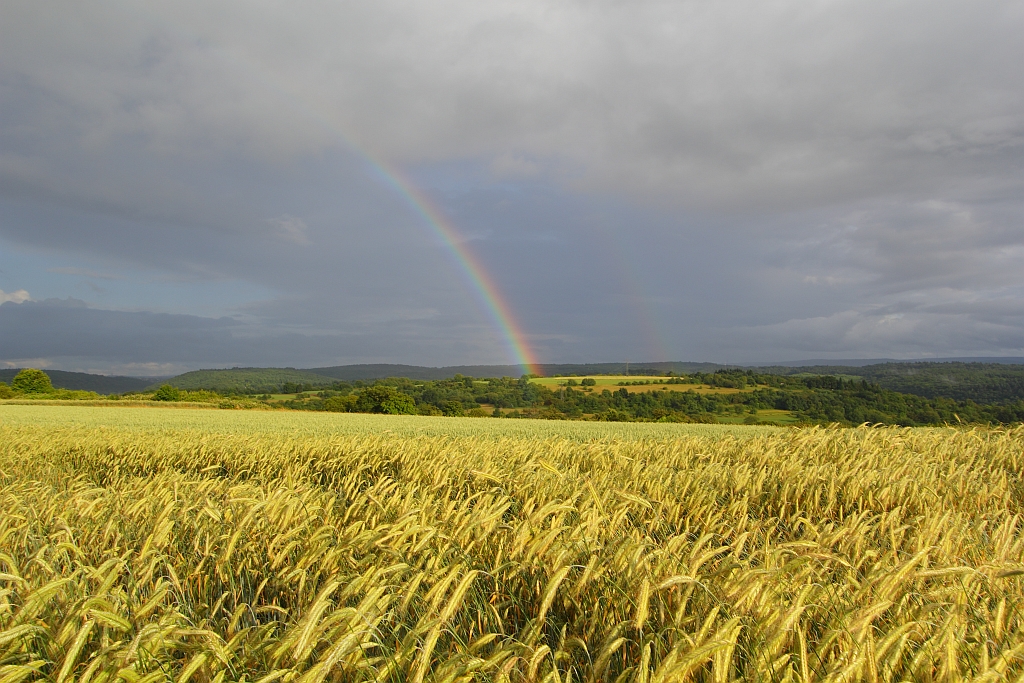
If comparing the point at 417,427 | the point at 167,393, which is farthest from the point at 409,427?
the point at 167,393

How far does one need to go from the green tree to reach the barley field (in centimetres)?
4131

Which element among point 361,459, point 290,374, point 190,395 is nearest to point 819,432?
point 361,459

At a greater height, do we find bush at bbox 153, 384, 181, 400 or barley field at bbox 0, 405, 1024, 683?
barley field at bbox 0, 405, 1024, 683

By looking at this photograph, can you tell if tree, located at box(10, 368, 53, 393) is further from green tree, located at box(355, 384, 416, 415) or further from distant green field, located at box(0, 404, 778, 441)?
distant green field, located at box(0, 404, 778, 441)

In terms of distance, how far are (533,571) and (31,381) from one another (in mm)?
87696

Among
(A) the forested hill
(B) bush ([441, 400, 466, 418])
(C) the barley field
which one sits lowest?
(B) bush ([441, 400, 466, 418])

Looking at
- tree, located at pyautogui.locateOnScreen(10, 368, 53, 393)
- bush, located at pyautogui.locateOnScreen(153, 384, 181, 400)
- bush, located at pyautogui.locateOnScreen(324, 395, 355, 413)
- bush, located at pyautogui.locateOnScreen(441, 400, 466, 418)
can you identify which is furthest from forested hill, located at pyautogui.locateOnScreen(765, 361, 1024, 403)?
tree, located at pyautogui.locateOnScreen(10, 368, 53, 393)

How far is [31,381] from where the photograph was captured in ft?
226

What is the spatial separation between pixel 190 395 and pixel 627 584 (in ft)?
203

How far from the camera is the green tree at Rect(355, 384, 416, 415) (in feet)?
164

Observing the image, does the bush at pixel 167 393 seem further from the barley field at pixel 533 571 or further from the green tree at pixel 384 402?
the barley field at pixel 533 571

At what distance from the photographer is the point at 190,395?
55500 mm

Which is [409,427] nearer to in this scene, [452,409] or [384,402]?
[384,402]

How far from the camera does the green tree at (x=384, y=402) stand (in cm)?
5003
